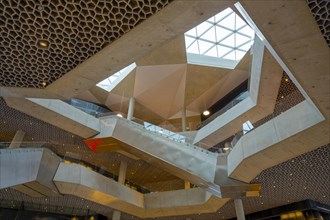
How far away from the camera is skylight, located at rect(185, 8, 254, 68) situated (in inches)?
893

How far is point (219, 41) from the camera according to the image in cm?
2405

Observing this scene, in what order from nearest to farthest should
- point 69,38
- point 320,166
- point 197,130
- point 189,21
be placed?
point 189,21
point 69,38
point 320,166
point 197,130

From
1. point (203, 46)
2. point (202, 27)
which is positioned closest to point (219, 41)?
point (203, 46)

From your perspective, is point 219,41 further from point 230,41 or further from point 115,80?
point 115,80

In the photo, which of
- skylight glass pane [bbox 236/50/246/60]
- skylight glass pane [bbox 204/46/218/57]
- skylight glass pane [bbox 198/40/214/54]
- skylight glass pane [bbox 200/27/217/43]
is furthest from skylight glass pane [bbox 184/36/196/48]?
skylight glass pane [bbox 236/50/246/60]

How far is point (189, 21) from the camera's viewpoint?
5.54 m

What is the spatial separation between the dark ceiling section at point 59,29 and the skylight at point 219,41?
1745 cm

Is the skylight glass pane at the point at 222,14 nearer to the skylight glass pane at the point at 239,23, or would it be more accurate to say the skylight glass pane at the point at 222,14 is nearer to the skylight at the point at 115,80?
the skylight glass pane at the point at 239,23

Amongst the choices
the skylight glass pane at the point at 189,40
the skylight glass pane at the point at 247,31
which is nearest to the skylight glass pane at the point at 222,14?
the skylight glass pane at the point at 247,31

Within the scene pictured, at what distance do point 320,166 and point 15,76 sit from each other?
46.1ft

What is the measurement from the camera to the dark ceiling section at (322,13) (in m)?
4.95

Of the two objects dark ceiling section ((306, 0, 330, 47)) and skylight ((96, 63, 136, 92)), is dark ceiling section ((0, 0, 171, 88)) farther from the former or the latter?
skylight ((96, 63, 136, 92))

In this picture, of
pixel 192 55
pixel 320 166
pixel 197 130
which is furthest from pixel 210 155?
pixel 192 55

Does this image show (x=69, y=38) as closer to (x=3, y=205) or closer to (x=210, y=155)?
(x=210, y=155)
